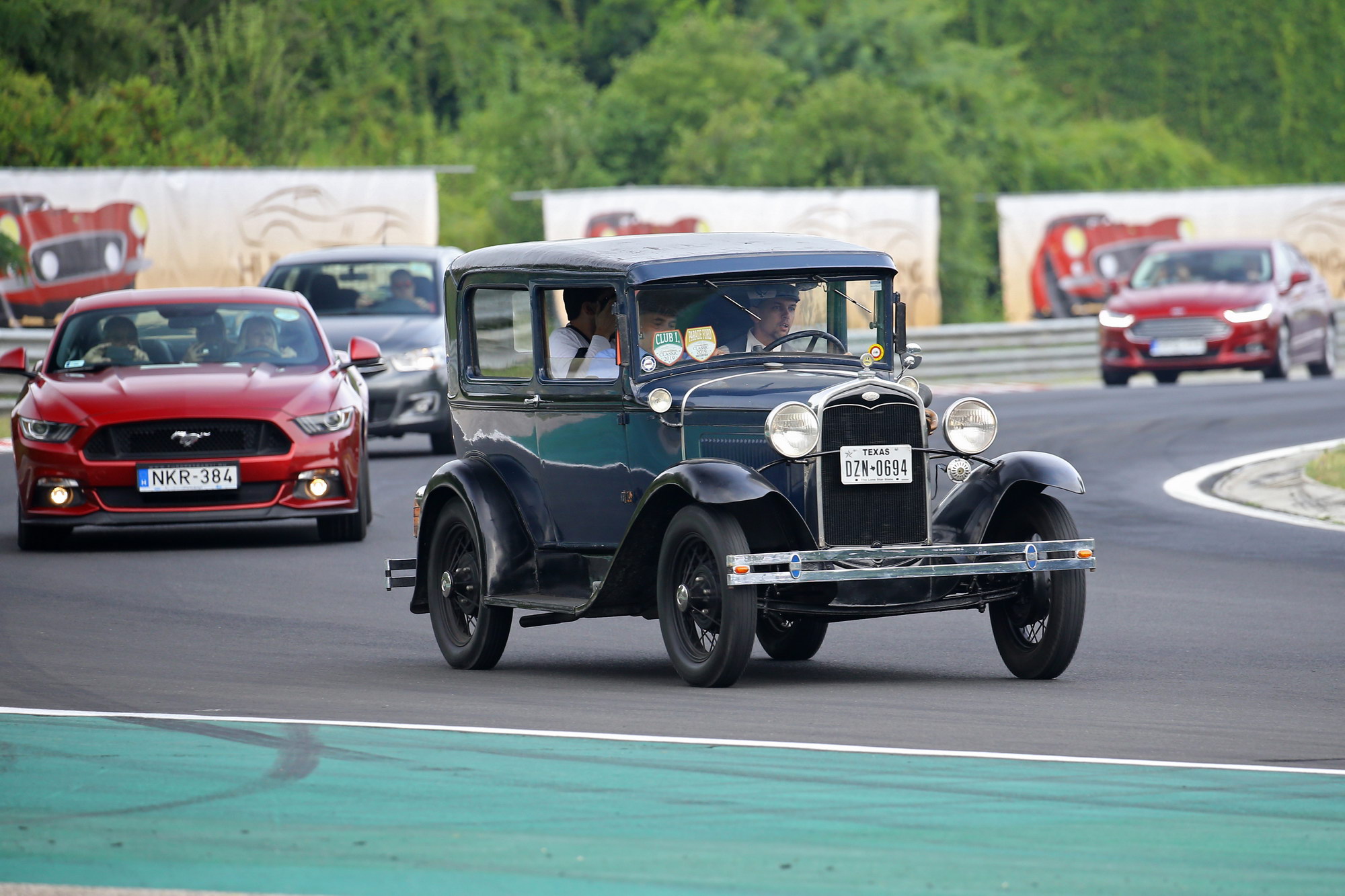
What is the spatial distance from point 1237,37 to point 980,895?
6795 cm

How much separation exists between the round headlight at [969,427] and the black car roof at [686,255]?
77cm

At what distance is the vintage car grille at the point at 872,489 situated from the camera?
855 cm

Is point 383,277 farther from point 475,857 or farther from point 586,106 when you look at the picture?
point 586,106

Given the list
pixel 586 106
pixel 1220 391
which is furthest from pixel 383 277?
pixel 586 106

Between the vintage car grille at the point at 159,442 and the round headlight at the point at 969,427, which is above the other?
the round headlight at the point at 969,427

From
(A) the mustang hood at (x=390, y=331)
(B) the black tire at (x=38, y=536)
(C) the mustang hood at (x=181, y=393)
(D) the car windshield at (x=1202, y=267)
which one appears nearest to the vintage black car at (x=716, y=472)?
(C) the mustang hood at (x=181, y=393)

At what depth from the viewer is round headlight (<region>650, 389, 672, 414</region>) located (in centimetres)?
891

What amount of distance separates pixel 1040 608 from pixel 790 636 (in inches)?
52.6

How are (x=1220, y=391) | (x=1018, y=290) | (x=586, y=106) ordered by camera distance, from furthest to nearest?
1. (x=586, y=106)
2. (x=1018, y=290)
3. (x=1220, y=391)

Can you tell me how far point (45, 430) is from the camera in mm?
13938

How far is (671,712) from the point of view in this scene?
789 centimetres

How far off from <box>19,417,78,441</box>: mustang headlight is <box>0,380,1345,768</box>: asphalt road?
2.36 feet

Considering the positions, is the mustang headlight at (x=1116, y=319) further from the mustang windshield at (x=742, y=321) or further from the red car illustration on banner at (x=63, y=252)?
the mustang windshield at (x=742, y=321)

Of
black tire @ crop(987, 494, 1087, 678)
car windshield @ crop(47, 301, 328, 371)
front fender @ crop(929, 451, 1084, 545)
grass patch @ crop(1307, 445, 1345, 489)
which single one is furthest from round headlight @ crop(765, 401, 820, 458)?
grass patch @ crop(1307, 445, 1345, 489)
